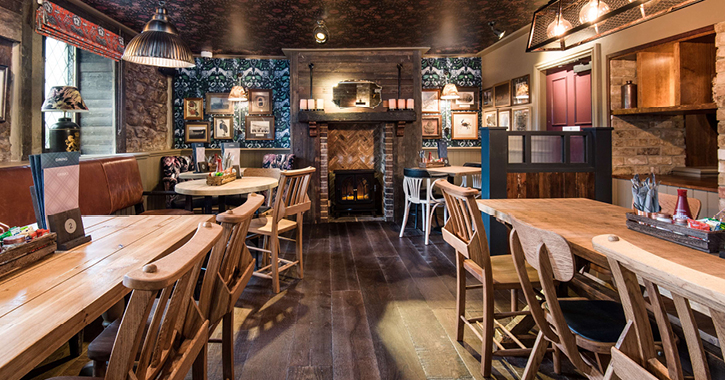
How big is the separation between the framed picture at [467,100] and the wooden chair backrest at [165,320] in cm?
634

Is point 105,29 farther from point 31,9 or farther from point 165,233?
point 165,233

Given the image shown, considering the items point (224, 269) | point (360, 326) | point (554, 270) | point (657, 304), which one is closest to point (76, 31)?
point (224, 269)

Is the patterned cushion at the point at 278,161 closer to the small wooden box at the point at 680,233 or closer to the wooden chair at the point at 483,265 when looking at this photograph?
the wooden chair at the point at 483,265

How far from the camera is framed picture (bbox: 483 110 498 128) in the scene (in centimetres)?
655

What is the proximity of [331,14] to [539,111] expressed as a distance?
124 inches

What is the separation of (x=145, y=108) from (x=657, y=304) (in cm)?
627

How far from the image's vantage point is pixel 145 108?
5645 millimetres

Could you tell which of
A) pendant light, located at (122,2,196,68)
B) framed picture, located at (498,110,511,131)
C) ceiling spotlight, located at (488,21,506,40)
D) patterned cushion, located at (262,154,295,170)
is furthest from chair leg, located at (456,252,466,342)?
framed picture, located at (498,110,511,131)

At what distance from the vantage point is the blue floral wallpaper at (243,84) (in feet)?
21.9

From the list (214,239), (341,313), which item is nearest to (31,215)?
(341,313)

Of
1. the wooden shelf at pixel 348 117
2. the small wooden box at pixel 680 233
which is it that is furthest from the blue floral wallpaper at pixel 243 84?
the small wooden box at pixel 680 233

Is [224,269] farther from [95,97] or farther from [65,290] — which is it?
[95,97]

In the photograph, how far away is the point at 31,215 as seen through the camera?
2.82m

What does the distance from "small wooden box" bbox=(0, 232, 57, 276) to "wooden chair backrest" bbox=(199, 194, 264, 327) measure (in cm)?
55
